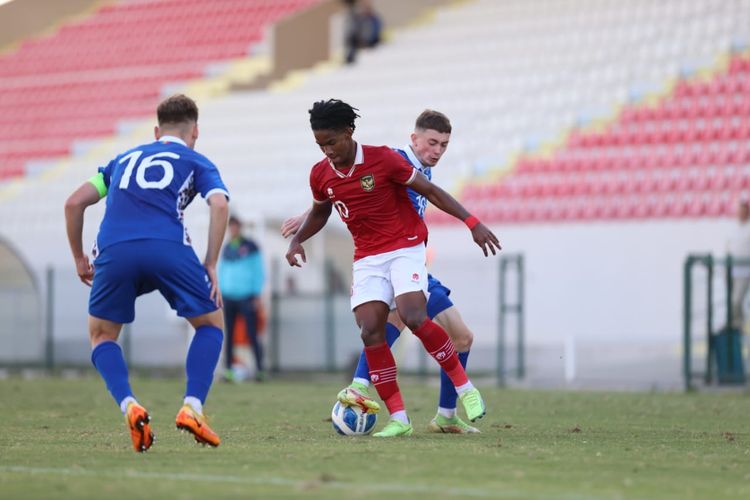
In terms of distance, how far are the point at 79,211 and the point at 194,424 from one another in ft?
4.19

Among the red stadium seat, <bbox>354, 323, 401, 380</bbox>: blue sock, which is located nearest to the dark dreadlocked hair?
<bbox>354, 323, 401, 380</bbox>: blue sock

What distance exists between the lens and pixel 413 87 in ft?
82.3

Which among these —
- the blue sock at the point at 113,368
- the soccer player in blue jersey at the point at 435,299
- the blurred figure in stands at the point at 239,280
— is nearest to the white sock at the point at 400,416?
the soccer player in blue jersey at the point at 435,299

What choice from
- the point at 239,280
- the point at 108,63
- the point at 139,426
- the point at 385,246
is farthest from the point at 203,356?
the point at 108,63

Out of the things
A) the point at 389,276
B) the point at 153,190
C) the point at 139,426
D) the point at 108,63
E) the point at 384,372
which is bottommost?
the point at 139,426

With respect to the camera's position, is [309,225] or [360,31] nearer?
[309,225]

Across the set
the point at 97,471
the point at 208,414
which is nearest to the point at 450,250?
the point at 208,414

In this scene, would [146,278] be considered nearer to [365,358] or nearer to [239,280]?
[365,358]

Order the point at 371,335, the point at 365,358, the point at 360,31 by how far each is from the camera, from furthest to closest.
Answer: the point at 360,31
the point at 365,358
the point at 371,335

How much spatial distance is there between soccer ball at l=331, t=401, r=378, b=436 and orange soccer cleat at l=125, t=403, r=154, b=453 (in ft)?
5.14

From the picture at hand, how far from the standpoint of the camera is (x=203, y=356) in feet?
22.6

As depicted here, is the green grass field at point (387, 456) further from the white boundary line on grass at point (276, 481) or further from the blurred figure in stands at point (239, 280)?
the blurred figure in stands at point (239, 280)

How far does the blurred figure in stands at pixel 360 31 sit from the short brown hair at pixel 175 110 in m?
20.2

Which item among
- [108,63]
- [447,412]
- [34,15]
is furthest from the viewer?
[34,15]
